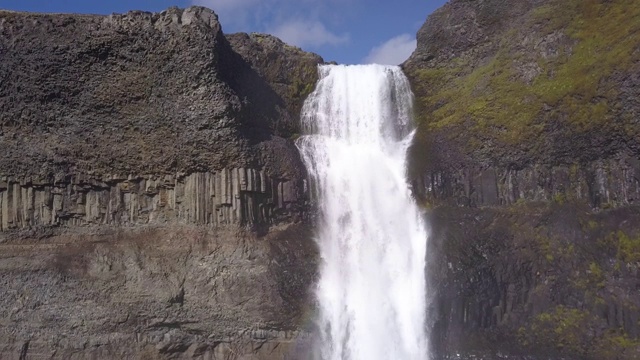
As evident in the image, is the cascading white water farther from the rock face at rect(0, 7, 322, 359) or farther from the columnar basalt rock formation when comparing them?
the columnar basalt rock formation

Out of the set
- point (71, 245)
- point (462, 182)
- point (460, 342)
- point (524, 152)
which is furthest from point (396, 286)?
point (71, 245)

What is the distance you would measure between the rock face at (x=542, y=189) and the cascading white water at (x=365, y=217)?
807 mm

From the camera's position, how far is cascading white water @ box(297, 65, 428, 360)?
63.8ft

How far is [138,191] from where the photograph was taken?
21688 millimetres

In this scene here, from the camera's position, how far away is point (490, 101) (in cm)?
2258

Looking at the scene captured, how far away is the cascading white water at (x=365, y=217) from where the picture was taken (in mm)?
19438

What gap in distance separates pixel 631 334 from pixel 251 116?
1418 centimetres

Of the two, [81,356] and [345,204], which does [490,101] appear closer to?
[345,204]

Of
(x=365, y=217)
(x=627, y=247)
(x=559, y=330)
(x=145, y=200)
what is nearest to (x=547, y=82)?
(x=627, y=247)

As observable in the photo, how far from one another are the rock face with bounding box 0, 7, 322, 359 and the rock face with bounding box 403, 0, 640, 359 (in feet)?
17.0

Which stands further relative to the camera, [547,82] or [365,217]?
[365,217]

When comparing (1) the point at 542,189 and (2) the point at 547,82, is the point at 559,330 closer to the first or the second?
(1) the point at 542,189

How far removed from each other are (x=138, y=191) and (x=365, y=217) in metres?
8.15

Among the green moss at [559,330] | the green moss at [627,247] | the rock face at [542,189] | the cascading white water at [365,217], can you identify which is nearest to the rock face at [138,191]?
the cascading white water at [365,217]
